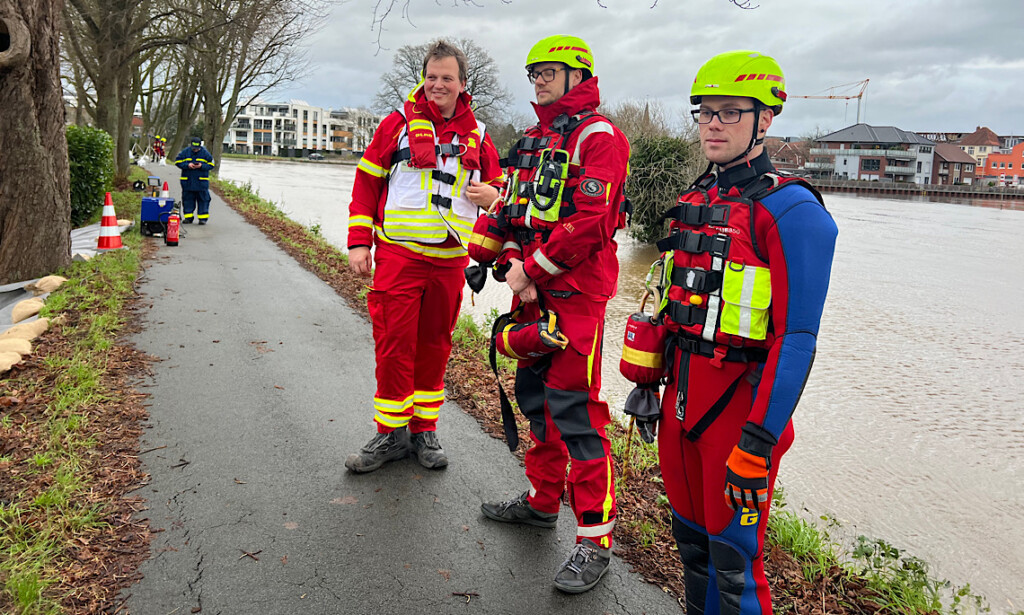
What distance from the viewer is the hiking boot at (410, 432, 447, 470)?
457cm

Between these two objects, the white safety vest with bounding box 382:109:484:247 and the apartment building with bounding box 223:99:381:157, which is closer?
the white safety vest with bounding box 382:109:484:247

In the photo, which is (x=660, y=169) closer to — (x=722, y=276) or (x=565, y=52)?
(x=565, y=52)

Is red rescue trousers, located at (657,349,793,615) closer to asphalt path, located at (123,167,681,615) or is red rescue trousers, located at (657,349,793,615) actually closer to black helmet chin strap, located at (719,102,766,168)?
black helmet chin strap, located at (719,102,766,168)

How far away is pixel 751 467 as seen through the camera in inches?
88.7

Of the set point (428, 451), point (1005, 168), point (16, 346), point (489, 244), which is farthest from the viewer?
point (1005, 168)

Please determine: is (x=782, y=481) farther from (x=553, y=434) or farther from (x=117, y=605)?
(x=117, y=605)

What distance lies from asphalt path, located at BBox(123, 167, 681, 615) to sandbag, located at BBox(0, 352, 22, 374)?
103 centimetres

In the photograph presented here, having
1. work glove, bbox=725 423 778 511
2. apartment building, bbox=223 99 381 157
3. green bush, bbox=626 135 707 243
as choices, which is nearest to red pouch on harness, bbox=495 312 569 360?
work glove, bbox=725 423 778 511

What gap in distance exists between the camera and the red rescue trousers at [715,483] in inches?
96.0

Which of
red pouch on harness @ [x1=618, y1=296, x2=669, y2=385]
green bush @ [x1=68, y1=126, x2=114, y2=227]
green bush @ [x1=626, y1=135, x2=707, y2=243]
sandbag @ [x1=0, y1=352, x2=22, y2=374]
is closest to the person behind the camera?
red pouch on harness @ [x1=618, y1=296, x2=669, y2=385]

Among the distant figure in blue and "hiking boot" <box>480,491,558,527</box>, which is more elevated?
the distant figure in blue

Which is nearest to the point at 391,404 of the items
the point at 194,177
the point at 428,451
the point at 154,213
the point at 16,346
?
the point at 428,451

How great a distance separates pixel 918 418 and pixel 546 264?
626 centimetres

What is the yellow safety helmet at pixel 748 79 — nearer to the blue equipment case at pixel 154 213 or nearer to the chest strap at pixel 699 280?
the chest strap at pixel 699 280
